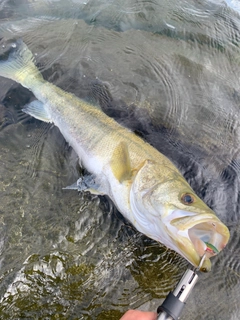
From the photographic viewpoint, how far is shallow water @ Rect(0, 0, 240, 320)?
9.48 feet

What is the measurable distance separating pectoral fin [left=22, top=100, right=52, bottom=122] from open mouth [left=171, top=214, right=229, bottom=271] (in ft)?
8.08

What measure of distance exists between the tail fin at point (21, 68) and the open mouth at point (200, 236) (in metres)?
A: 3.06

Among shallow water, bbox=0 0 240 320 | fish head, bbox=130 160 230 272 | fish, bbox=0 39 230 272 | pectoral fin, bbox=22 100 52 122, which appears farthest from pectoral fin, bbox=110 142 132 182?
pectoral fin, bbox=22 100 52 122

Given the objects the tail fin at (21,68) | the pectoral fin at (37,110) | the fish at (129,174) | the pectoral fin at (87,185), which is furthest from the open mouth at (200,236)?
the tail fin at (21,68)

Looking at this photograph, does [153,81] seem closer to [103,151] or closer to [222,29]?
[103,151]

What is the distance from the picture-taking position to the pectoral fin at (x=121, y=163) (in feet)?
10.5

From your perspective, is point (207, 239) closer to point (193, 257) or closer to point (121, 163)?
point (193, 257)

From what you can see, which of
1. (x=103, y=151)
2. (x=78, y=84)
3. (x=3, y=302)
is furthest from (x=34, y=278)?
(x=78, y=84)

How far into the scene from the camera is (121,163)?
3.26 m

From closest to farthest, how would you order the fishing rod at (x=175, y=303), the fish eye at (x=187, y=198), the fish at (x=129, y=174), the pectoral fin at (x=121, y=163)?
the fishing rod at (x=175, y=303) < the fish at (x=129, y=174) < the fish eye at (x=187, y=198) < the pectoral fin at (x=121, y=163)

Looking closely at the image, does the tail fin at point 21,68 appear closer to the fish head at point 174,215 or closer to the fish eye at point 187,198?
the fish head at point 174,215

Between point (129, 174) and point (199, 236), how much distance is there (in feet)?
3.47

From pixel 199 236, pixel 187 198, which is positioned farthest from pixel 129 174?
pixel 199 236

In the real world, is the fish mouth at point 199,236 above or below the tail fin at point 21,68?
above
